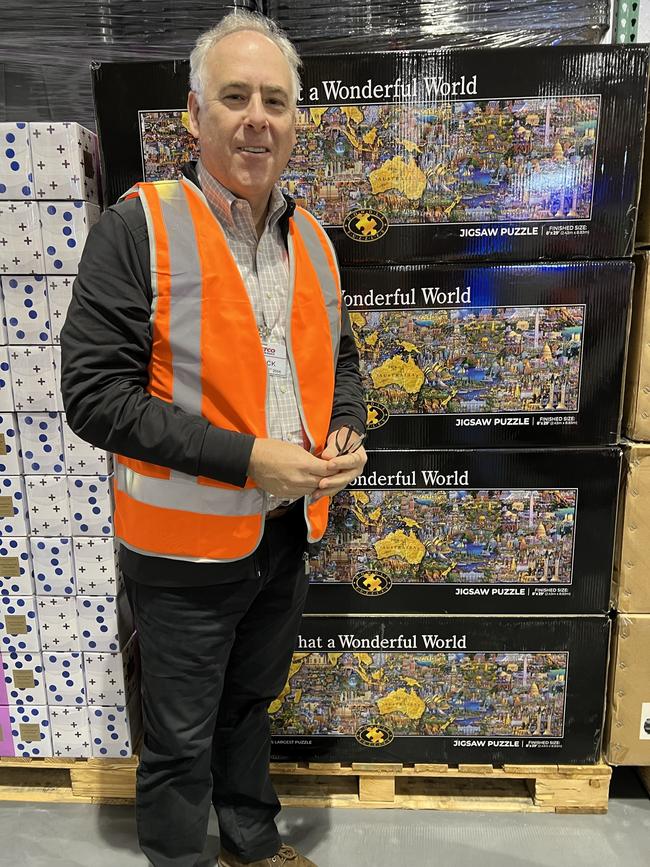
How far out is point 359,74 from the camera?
2.05 m

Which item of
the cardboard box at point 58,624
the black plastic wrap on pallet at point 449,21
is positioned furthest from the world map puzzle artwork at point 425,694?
the black plastic wrap on pallet at point 449,21

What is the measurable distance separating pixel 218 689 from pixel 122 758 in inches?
37.0

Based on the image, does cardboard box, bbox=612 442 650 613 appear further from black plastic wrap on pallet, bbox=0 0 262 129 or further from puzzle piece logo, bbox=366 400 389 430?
black plastic wrap on pallet, bbox=0 0 262 129

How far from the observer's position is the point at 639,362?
2205 mm

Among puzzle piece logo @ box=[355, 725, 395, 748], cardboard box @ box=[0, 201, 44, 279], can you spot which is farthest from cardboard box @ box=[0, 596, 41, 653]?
puzzle piece logo @ box=[355, 725, 395, 748]

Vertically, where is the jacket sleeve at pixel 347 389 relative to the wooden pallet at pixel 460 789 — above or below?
above

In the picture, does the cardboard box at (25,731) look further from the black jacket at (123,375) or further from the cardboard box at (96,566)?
the black jacket at (123,375)

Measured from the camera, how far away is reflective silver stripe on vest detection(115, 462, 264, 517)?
5.24 feet

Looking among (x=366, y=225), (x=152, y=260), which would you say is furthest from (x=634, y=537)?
(x=152, y=260)

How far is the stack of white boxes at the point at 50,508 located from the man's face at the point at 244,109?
0.68 meters

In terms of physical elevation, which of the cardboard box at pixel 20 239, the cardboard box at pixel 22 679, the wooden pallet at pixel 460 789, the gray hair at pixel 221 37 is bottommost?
the wooden pallet at pixel 460 789

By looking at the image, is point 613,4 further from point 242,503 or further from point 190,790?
point 190,790

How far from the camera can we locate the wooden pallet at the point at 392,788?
8.07ft

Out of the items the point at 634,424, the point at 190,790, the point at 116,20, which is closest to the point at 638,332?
the point at 634,424
